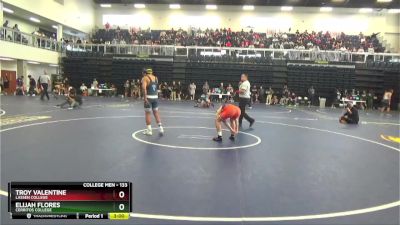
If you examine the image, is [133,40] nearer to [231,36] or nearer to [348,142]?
[231,36]

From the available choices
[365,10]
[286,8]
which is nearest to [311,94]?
[286,8]

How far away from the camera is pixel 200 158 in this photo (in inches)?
274

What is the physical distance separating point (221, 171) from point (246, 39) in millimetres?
31369

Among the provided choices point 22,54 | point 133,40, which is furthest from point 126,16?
point 22,54

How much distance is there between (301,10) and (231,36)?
10.7 meters

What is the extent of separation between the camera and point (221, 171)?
237 inches

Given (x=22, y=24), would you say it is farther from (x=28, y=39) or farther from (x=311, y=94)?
(x=311, y=94)

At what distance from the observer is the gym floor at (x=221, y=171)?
4207 mm

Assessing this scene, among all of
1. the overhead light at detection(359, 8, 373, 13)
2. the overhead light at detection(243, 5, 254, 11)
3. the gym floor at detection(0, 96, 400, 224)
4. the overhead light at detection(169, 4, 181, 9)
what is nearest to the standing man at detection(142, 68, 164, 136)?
the gym floor at detection(0, 96, 400, 224)

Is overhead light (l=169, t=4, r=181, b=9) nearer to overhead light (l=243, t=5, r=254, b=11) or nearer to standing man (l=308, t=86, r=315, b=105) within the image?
overhead light (l=243, t=5, r=254, b=11)

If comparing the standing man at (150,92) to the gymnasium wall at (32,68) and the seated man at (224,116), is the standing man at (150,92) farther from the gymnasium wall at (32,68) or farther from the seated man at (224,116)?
the gymnasium wall at (32,68)
